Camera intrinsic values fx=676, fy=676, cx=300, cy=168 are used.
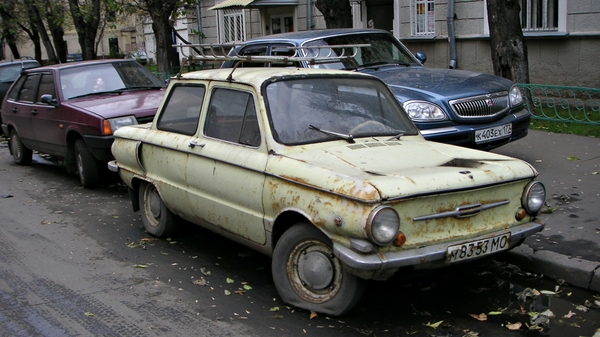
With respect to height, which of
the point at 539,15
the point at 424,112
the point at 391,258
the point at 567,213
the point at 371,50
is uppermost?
the point at 539,15

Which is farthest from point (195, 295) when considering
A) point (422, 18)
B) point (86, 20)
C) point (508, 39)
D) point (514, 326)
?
point (86, 20)

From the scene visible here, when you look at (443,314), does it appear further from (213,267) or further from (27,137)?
(27,137)

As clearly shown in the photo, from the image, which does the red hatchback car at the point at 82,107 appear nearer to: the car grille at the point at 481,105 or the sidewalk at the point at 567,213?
the car grille at the point at 481,105

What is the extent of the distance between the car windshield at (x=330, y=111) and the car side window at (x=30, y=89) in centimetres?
620

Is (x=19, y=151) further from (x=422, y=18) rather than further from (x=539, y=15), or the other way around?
(x=422, y=18)

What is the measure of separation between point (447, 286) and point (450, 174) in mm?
1187

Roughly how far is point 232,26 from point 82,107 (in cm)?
2132

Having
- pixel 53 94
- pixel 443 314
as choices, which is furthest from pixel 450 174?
pixel 53 94

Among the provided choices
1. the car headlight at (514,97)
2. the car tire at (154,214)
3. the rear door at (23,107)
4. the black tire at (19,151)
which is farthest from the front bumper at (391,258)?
the black tire at (19,151)

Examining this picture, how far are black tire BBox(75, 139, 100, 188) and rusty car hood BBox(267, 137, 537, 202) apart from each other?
4788 millimetres

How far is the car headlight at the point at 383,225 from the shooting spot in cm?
392

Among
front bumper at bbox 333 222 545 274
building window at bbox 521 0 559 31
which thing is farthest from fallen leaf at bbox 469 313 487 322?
building window at bbox 521 0 559 31

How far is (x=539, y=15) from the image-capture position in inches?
619

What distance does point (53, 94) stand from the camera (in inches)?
372
